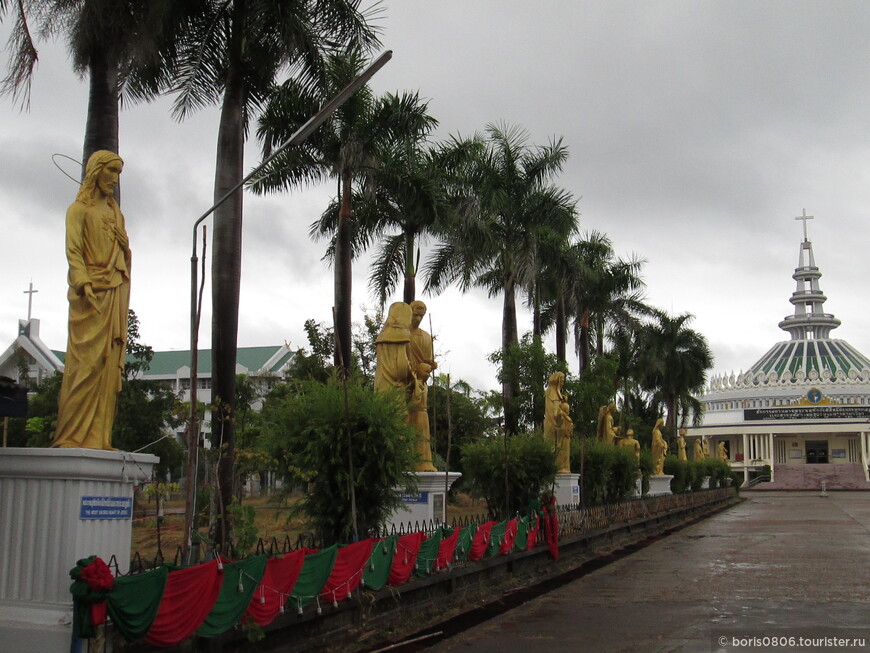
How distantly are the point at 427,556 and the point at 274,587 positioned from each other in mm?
3590

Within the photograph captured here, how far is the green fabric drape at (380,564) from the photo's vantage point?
31.9ft

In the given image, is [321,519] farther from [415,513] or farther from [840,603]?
[840,603]

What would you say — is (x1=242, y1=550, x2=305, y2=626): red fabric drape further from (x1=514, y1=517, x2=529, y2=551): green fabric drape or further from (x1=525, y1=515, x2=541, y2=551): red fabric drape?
(x1=525, y1=515, x2=541, y2=551): red fabric drape

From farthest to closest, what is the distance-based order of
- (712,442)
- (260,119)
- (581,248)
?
1. (712,442)
2. (581,248)
3. (260,119)

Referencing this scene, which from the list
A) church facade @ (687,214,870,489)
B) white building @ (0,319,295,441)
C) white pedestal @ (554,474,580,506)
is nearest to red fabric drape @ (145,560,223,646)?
white pedestal @ (554,474,580,506)

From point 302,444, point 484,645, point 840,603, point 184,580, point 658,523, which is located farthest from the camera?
point 658,523

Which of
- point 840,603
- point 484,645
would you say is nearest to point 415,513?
point 484,645

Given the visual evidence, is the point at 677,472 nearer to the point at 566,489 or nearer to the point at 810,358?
the point at 566,489

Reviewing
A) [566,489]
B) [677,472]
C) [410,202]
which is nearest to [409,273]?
[410,202]

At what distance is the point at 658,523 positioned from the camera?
2889cm

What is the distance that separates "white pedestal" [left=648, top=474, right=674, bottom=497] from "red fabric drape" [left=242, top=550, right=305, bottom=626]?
3154cm

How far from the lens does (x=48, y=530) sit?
642 centimetres

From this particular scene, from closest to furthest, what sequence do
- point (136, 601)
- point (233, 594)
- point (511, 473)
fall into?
point (136, 601)
point (233, 594)
point (511, 473)

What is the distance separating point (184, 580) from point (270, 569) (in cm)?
124
